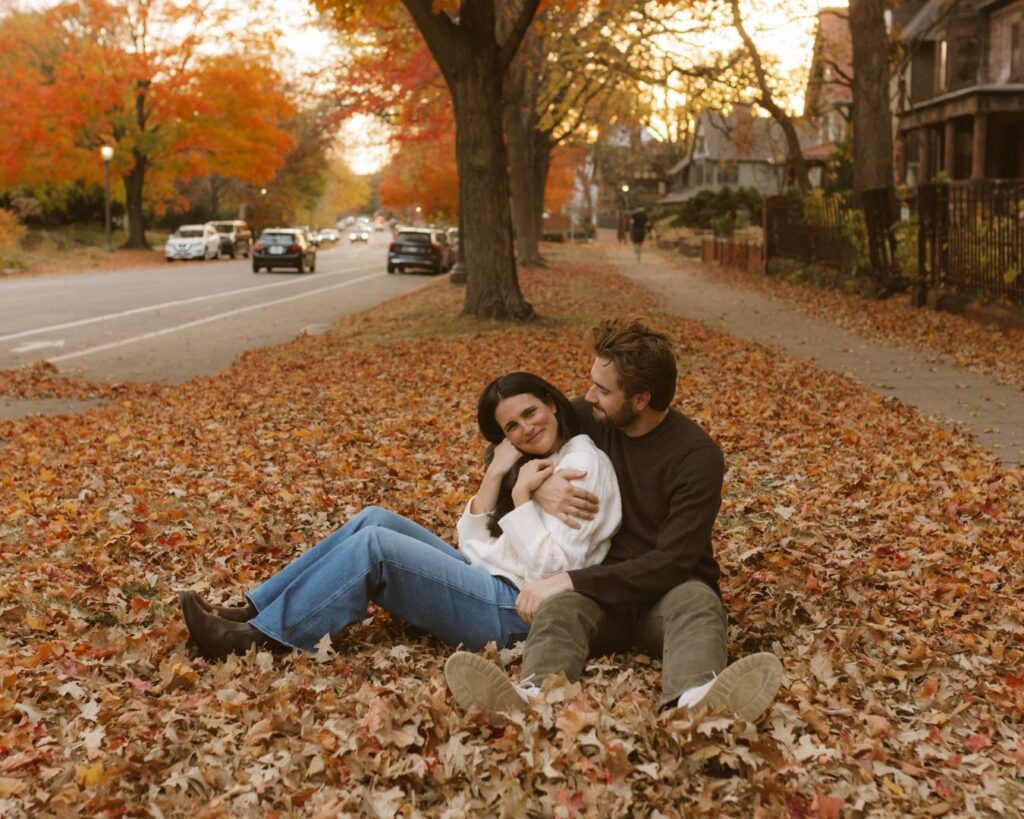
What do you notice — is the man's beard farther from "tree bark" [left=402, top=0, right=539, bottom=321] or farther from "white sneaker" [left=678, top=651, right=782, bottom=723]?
"tree bark" [left=402, top=0, right=539, bottom=321]

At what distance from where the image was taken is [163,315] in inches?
898

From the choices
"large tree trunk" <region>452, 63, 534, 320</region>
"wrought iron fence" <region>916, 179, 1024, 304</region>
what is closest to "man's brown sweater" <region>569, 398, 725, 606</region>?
"wrought iron fence" <region>916, 179, 1024, 304</region>

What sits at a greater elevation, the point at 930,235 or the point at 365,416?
the point at 930,235

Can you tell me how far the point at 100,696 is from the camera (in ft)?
14.8

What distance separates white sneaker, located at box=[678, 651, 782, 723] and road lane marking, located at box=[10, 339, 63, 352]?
1493 centimetres

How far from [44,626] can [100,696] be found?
39.9 inches

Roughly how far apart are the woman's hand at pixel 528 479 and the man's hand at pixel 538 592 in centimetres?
29

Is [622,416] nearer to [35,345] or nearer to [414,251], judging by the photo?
[35,345]

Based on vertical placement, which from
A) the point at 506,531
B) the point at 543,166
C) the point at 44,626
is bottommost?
the point at 44,626

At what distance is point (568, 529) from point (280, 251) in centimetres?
3568

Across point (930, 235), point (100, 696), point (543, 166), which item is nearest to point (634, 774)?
point (100, 696)

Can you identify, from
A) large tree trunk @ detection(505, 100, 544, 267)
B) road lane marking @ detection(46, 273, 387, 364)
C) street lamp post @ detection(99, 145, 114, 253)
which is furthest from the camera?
street lamp post @ detection(99, 145, 114, 253)

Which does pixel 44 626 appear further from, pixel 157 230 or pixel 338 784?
pixel 157 230

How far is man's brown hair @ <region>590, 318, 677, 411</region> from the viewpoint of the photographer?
4352 mm
